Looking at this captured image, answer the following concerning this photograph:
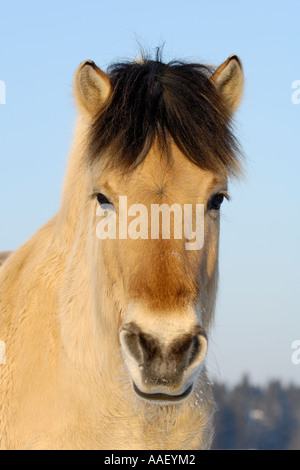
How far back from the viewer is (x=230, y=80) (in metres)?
5.51

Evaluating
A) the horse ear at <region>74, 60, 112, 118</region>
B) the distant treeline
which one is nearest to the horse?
the horse ear at <region>74, 60, 112, 118</region>

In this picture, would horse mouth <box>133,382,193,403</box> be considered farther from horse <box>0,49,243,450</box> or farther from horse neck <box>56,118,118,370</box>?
horse neck <box>56,118,118,370</box>

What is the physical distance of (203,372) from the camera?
5.52 metres

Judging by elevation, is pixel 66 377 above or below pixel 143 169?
below

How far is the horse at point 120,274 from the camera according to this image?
15.3 feet

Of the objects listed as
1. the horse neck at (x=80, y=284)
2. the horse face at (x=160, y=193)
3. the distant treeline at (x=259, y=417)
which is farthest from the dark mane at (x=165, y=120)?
the distant treeline at (x=259, y=417)

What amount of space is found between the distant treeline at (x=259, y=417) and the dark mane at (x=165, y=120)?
69397mm

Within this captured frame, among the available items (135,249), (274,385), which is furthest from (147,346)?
(274,385)

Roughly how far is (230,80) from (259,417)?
82.1 meters

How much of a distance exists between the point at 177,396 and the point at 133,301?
0.62 meters

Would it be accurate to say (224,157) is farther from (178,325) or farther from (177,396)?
(177,396)

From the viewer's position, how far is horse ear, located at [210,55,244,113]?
17.8ft

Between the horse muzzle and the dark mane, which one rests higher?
the dark mane

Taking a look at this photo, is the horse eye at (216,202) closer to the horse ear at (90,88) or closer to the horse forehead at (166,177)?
the horse forehead at (166,177)
